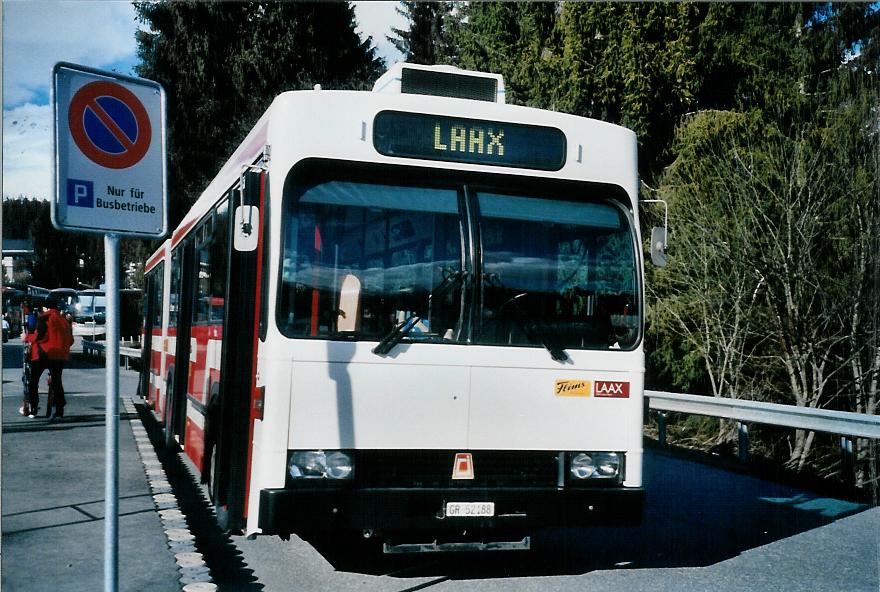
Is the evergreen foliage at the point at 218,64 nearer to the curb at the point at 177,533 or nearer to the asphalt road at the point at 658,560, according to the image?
the curb at the point at 177,533

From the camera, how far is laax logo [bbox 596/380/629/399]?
631 cm

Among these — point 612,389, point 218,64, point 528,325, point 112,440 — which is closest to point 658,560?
point 612,389

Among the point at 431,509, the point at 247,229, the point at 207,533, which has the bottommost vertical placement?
the point at 207,533

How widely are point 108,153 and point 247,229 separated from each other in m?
1.25

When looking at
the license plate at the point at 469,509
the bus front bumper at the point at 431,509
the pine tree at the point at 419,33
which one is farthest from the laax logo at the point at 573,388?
the pine tree at the point at 419,33

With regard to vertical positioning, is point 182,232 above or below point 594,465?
above

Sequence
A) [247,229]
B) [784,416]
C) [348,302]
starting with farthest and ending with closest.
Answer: [784,416] < [348,302] < [247,229]

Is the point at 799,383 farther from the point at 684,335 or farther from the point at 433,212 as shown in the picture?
the point at 433,212

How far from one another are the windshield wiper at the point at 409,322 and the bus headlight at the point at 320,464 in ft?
2.19

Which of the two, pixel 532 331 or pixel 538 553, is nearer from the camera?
pixel 532 331

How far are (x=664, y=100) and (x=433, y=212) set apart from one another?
18245 mm

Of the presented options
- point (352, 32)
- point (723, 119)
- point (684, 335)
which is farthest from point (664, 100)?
point (352, 32)

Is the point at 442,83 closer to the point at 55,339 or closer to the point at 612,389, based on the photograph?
the point at 612,389

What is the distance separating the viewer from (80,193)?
4414 millimetres
